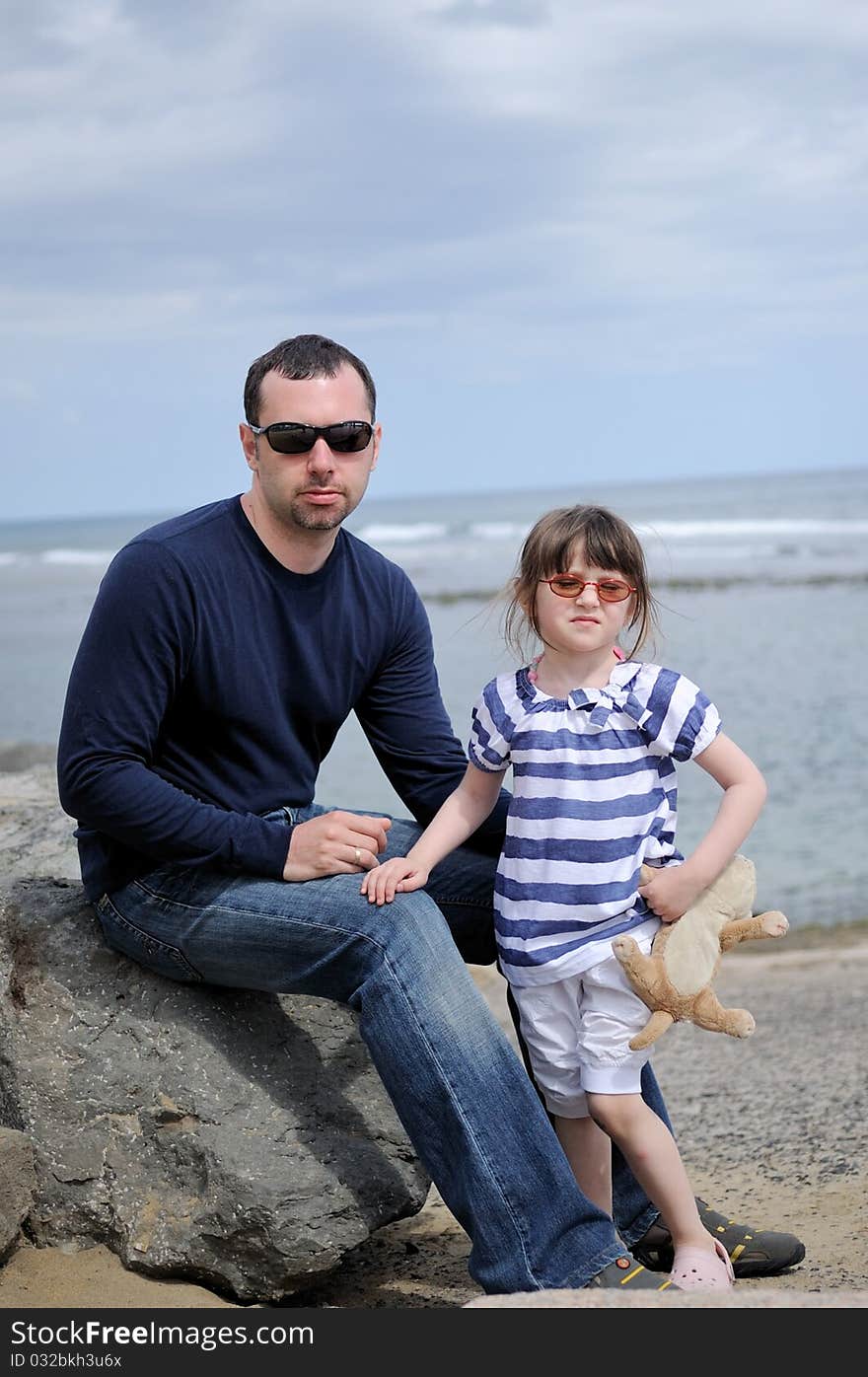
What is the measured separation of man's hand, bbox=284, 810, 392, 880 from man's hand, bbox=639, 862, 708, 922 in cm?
68

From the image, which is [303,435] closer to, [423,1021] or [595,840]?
[595,840]

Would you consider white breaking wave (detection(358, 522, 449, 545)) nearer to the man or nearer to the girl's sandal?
the man

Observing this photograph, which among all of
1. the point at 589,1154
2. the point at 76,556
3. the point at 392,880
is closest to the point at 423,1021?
the point at 392,880

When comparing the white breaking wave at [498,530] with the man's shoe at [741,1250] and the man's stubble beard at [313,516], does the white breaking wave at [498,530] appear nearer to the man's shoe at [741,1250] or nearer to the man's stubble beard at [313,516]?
the man's stubble beard at [313,516]

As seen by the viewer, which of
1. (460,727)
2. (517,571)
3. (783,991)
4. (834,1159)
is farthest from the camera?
(460,727)

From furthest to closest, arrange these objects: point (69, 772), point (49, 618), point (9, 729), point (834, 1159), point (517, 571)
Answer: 1. point (49, 618)
2. point (9, 729)
3. point (834, 1159)
4. point (517, 571)
5. point (69, 772)

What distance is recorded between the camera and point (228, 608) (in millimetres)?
3545

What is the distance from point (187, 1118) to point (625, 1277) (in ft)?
3.75

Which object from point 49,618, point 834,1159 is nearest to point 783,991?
point 834,1159

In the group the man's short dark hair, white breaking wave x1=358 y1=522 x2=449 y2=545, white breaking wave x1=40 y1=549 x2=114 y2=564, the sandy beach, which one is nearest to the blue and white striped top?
the sandy beach

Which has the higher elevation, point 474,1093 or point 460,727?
point 474,1093

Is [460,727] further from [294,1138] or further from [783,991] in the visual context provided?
[294,1138]

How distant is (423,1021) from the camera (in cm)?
315
